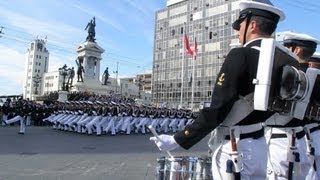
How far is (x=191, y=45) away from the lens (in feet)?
275

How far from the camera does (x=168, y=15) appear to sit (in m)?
96.2

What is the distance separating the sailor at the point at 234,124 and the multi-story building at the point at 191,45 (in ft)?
250

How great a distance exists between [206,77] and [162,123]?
60985mm

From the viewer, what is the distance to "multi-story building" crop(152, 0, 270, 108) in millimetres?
84938

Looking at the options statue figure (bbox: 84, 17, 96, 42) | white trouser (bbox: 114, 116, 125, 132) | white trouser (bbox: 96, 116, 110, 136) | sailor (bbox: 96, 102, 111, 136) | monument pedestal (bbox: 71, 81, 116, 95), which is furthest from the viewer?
statue figure (bbox: 84, 17, 96, 42)

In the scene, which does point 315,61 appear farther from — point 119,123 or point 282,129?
point 119,123

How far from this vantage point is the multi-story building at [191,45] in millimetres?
84938

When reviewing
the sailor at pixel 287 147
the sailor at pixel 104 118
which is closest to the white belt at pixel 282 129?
the sailor at pixel 287 147

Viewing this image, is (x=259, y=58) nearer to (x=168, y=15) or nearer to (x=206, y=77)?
(x=206, y=77)

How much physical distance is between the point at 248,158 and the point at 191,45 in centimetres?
8086

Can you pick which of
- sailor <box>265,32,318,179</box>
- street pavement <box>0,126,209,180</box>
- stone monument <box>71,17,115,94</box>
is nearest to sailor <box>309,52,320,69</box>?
sailor <box>265,32,318,179</box>

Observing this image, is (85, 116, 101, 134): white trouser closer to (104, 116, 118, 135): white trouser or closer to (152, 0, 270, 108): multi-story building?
(104, 116, 118, 135): white trouser

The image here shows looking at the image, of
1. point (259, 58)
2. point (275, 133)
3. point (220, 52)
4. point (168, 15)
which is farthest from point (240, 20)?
point (168, 15)

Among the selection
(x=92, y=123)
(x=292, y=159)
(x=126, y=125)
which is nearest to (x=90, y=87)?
(x=126, y=125)
